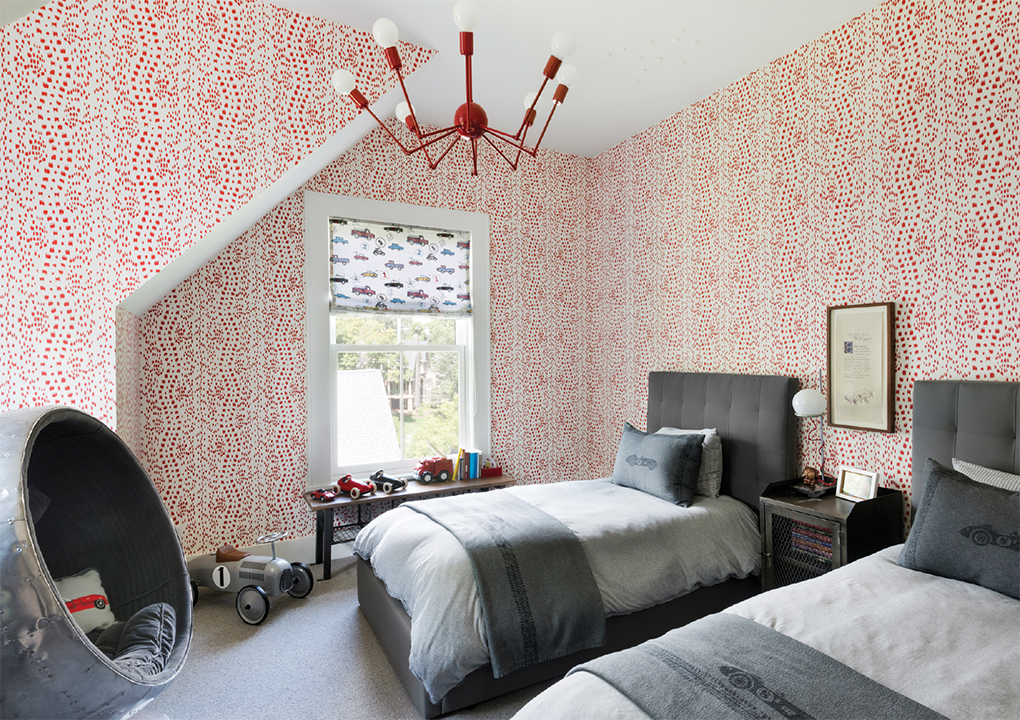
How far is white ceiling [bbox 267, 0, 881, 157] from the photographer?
8.65 ft

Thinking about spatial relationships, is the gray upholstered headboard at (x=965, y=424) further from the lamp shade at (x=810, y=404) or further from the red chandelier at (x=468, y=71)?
the red chandelier at (x=468, y=71)

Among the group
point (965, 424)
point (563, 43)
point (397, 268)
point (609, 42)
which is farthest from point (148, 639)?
point (609, 42)

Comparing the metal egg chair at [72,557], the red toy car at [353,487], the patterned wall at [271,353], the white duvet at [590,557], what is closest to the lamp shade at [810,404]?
the white duvet at [590,557]

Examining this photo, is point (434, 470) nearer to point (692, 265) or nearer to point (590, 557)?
point (590, 557)

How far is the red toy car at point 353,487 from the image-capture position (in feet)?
11.3

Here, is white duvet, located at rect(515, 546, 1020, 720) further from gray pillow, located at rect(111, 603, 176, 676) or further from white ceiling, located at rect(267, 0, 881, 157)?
white ceiling, located at rect(267, 0, 881, 157)

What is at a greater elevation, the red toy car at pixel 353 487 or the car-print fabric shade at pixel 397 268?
the car-print fabric shade at pixel 397 268

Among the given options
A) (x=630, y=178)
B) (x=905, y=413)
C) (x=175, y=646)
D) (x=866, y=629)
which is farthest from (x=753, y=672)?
(x=630, y=178)

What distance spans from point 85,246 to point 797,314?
11.7ft

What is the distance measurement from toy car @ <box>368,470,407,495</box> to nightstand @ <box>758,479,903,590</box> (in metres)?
2.24

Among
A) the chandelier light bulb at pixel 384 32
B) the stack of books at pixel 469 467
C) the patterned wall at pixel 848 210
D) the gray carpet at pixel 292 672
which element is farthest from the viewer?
the stack of books at pixel 469 467

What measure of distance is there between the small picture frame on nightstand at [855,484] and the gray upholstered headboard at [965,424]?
0.53 feet

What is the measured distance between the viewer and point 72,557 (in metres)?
1.86

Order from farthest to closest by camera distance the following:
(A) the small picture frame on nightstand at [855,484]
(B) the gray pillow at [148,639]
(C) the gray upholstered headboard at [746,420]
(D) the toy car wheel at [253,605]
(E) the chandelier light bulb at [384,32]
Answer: (C) the gray upholstered headboard at [746,420]
(D) the toy car wheel at [253,605]
(A) the small picture frame on nightstand at [855,484]
(E) the chandelier light bulb at [384,32]
(B) the gray pillow at [148,639]
